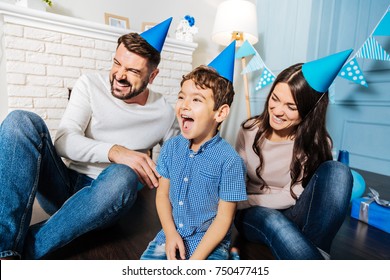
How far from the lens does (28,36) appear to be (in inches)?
72.6

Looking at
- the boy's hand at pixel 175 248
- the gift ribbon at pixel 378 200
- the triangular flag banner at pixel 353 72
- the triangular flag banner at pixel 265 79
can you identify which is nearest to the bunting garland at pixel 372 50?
the triangular flag banner at pixel 353 72

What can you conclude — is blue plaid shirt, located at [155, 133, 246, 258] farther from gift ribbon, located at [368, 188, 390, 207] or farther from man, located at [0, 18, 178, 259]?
gift ribbon, located at [368, 188, 390, 207]

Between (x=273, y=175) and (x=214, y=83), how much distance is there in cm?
43

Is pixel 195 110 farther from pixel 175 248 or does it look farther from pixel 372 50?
pixel 372 50

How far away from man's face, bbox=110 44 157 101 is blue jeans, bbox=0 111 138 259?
320 mm

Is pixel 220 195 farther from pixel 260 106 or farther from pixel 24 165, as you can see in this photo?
pixel 260 106

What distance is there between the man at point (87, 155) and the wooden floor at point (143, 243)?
0.12 m

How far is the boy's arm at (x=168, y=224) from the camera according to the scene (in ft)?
2.44

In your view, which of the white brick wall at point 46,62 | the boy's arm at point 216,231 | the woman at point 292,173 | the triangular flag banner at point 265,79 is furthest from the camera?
the triangular flag banner at point 265,79

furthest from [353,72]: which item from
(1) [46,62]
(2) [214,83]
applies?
(1) [46,62]

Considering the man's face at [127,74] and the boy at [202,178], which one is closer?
the boy at [202,178]

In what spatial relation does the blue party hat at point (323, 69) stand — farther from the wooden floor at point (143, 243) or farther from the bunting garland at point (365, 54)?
the bunting garland at point (365, 54)
